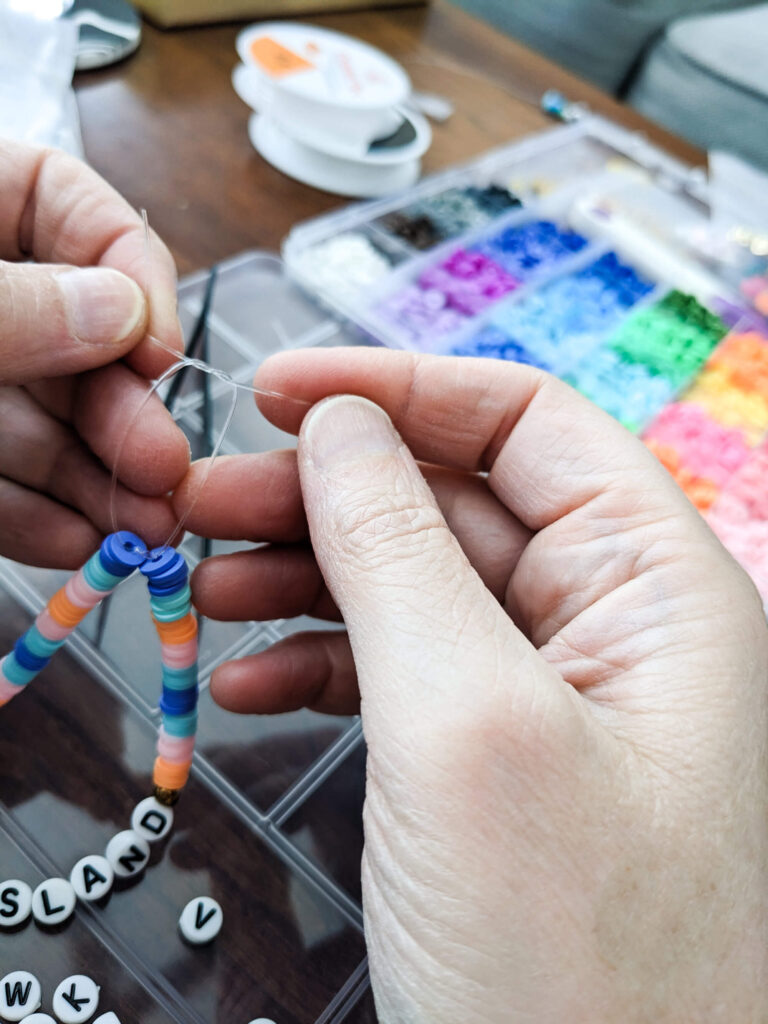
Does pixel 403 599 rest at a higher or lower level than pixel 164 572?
higher

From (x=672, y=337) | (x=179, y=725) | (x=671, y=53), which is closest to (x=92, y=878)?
(x=179, y=725)

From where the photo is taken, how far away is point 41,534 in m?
0.84

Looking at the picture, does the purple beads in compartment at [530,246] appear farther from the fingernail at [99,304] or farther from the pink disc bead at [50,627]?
the pink disc bead at [50,627]

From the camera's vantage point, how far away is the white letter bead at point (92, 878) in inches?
25.8

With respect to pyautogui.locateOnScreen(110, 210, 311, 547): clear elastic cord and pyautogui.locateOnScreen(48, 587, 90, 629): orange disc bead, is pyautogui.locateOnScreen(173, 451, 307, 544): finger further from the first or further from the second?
pyautogui.locateOnScreen(48, 587, 90, 629): orange disc bead

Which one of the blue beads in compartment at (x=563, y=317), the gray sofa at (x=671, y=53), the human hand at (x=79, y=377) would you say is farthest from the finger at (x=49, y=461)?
the gray sofa at (x=671, y=53)

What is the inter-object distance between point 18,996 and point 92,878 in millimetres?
95

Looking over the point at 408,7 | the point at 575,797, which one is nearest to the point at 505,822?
the point at 575,797

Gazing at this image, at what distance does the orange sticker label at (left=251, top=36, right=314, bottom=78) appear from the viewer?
1.36 m

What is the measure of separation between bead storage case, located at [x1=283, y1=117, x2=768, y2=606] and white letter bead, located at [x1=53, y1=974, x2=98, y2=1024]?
0.94 meters

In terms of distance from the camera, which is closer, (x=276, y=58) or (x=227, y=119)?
Answer: (x=276, y=58)

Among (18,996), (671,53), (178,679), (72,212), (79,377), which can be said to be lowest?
(18,996)

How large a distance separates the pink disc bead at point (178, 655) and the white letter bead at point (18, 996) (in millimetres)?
266

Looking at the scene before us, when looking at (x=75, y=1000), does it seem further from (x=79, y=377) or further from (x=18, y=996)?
(x=79, y=377)
